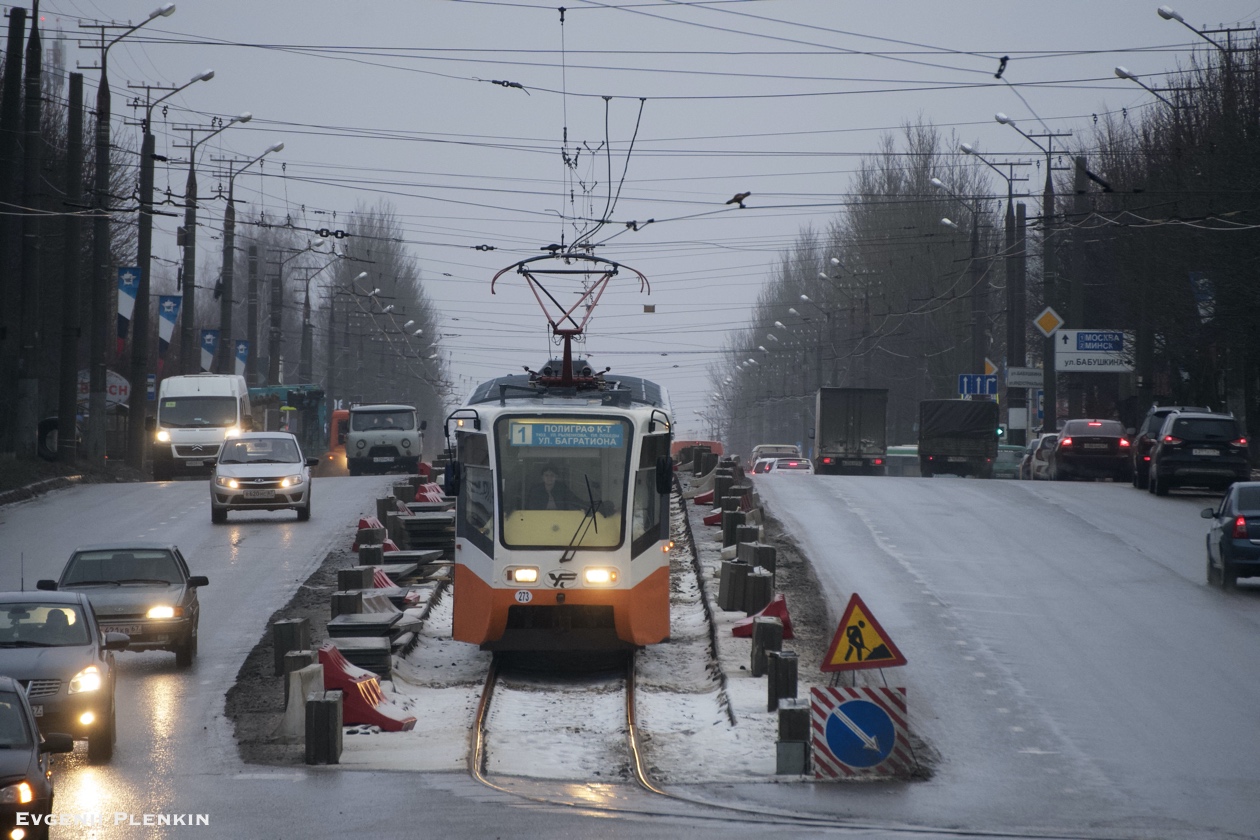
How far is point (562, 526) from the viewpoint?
55.1 feet

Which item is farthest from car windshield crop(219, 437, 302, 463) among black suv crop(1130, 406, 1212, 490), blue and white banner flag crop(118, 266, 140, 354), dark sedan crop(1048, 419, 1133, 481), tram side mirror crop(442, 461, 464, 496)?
dark sedan crop(1048, 419, 1133, 481)

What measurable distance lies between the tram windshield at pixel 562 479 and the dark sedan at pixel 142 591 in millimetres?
3512

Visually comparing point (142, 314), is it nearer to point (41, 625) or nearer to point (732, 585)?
point (732, 585)

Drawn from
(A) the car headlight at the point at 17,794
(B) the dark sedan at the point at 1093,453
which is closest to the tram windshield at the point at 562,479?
(A) the car headlight at the point at 17,794

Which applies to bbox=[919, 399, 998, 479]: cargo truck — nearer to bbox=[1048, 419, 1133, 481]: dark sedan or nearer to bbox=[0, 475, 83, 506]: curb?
bbox=[1048, 419, 1133, 481]: dark sedan

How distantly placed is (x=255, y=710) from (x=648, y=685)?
392cm

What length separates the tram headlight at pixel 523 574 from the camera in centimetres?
1650

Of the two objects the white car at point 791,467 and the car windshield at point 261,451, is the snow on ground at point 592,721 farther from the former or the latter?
the white car at point 791,467

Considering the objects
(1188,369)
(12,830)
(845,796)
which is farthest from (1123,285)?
(12,830)

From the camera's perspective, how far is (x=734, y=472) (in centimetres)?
3309

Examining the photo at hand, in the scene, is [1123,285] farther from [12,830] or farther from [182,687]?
[12,830]

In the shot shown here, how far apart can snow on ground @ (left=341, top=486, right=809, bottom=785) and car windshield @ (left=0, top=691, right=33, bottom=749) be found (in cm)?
391

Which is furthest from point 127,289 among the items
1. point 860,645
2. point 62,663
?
point 860,645

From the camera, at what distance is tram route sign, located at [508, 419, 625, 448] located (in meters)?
17.1
